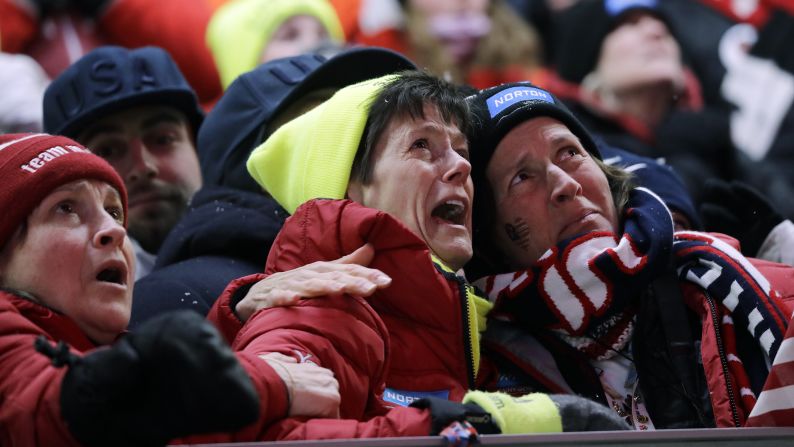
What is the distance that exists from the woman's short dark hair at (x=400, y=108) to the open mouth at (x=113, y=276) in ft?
1.66

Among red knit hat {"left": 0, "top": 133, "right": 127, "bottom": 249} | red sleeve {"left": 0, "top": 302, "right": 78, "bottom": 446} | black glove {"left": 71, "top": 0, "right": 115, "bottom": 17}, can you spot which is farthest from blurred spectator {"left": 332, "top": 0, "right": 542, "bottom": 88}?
red sleeve {"left": 0, "top": 302, "right": 78, "bottom": 446}

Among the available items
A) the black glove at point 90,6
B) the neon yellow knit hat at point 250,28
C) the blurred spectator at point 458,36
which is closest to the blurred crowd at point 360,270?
the neon yellow knit hat at point 250,28

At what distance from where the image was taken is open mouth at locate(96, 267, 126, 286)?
2.11 metres

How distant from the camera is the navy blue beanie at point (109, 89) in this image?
10.9 feet

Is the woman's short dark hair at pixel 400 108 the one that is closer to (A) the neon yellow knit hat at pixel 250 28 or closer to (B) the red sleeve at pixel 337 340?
(B) the red sleeve at pixel 337 340

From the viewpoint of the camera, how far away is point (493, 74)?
17.3ft

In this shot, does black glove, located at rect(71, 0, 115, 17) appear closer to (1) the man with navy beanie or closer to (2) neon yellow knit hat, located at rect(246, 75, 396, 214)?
(1) the man with navy beanie

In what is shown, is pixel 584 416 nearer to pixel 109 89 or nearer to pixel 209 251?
pixel 209 251

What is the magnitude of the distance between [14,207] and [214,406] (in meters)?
0.65

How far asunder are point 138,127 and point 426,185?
4.32 feet

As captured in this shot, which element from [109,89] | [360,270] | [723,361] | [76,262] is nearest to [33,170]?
[76,262]

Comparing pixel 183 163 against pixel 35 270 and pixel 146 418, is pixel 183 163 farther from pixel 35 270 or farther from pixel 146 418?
pixel 146 418

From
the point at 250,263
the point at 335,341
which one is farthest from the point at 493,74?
the point at 335,341

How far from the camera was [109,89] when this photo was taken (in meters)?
3.36
